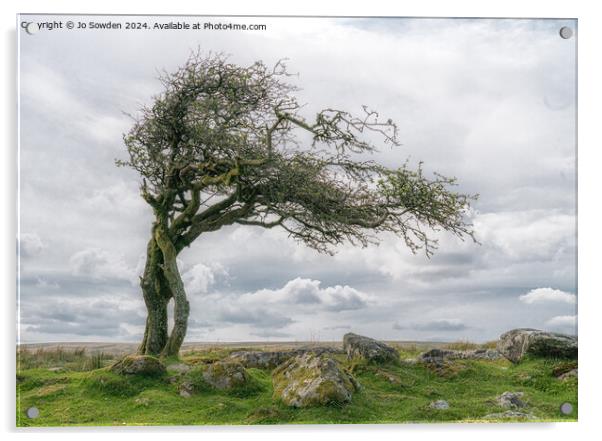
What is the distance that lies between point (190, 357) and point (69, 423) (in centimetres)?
272

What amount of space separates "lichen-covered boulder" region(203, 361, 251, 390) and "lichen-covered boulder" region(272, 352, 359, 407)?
25.9 inches

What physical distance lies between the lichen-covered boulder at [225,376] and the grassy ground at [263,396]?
0.19 metres

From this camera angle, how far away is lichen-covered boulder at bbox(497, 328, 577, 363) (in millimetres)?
13391

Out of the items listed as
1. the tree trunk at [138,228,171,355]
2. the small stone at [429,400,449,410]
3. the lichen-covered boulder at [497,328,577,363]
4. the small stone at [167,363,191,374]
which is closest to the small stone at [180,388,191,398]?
the small stone at [167,363,191,374]

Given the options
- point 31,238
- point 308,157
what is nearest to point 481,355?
point 308,157

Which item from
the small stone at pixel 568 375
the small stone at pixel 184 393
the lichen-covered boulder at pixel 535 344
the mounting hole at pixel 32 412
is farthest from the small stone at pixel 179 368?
the small stone at pixel 568 375

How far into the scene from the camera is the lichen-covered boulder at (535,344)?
13.4 meters

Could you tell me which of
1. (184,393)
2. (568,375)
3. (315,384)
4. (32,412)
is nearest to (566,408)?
(568,375)

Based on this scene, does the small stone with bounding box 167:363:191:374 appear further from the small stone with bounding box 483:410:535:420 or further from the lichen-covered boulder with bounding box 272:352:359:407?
the small stone with bounding box 483:410:535:420

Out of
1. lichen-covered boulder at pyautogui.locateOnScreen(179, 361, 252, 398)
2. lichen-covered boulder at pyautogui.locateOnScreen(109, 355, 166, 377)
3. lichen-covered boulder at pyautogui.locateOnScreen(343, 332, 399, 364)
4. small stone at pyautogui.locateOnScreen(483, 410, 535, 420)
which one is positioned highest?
lichen-covered boulder at pyautogui.locateOnScreen(343, 332, 399, 364)

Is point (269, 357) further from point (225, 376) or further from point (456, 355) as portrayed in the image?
point (456, 355)

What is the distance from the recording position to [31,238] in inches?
495

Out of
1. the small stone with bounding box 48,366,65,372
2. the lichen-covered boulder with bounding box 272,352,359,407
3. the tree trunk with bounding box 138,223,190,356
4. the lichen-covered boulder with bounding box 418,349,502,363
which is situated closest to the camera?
the lichen-covered boulder with bounding box 272,352,359,407

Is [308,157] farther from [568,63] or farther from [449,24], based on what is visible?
[568,63]
